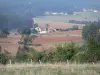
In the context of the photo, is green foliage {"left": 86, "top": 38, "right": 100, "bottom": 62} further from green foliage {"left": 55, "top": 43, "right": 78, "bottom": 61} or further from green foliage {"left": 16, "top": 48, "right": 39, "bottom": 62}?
green foliage {"left": 16, "top": 48, "right": 39, "bottom": 62}

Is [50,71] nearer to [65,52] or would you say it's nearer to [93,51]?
[93,51]

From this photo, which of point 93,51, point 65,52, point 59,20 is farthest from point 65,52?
point 59,20

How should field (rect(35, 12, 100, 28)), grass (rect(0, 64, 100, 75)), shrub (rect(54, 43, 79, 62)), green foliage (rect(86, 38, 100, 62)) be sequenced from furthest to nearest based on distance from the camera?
1. field (rect(35, 12, 100, 28))
2. shrub (rect(54, 43, 79, 62))
3. green foliage (rect(86, 38, 100, 62))
4. grass (rect(0, 64, 100, 75))

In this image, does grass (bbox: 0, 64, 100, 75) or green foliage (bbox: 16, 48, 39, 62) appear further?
green foliage (bbox: 16, 48, 39, 62)

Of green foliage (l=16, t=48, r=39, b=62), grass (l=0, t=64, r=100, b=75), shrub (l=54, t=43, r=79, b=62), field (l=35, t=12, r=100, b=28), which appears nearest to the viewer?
grass (l=0, t=64, r=100, b=75)

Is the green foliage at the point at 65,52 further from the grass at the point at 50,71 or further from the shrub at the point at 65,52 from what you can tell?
the grass at the point at 50,71

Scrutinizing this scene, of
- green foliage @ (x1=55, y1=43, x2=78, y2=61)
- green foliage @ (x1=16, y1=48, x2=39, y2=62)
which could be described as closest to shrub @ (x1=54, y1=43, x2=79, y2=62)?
green foliage @ (x1=55, y1=43, x2=78, y2=61)

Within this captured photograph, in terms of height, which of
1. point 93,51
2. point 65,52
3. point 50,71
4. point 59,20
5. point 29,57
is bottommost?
point 29,57

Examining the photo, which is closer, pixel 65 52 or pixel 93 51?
pixel 93 51

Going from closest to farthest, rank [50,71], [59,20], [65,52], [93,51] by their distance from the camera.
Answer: [50,71], [93,51], [65,52], [59,20]

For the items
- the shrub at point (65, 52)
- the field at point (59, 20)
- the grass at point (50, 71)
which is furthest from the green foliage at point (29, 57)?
the field at point (59, 20)

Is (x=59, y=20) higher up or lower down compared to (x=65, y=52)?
higher up

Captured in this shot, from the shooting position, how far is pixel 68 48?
64.0ft

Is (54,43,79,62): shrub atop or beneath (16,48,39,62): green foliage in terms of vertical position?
atop
